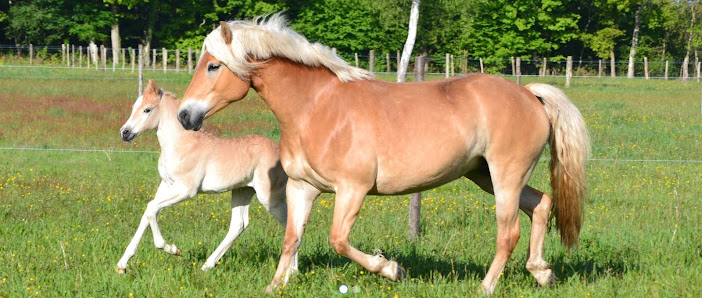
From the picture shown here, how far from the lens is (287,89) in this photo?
575 centimetres

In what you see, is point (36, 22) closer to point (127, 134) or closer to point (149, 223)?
point (127, 134)

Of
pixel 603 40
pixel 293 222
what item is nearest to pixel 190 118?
pixel 293 222

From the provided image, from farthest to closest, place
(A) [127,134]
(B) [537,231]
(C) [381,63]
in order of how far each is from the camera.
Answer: (C) [381,63]
(A) [127,134]
(B) [537,231]

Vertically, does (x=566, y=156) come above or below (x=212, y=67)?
below

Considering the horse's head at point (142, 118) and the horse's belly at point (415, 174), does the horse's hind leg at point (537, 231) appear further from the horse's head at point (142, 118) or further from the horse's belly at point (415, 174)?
the horse's head at point (142, 118)

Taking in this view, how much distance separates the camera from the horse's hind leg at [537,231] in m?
6.22

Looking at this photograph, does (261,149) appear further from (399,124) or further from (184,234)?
(399,124)

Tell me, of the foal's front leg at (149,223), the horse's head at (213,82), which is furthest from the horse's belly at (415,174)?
the foal's front leg at (149,223)

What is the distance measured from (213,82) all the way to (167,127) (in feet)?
6.74

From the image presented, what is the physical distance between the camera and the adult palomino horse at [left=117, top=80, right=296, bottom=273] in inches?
288

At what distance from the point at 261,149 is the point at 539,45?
52549mm

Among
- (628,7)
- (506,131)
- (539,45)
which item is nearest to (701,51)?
(628,7)

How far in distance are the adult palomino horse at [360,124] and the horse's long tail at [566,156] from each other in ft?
0.82

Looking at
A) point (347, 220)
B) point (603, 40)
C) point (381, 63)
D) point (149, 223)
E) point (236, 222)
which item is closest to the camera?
point (347, 220)
